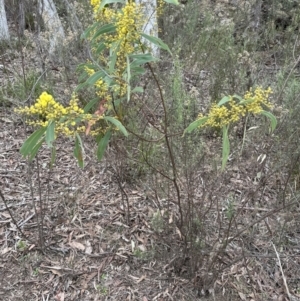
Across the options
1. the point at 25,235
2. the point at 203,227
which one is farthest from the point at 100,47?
the point at 25,235

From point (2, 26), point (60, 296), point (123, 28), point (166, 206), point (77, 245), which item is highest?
point (123, 28)

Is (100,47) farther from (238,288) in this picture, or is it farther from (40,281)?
(238,288)

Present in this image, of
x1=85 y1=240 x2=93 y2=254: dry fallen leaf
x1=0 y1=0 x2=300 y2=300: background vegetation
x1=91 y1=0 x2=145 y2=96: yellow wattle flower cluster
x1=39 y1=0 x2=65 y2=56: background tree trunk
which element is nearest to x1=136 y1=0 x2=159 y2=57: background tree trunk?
x1=0 y1=0 x2=300 y2=300: background vegetation

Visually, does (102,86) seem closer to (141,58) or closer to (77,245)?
(141,58)

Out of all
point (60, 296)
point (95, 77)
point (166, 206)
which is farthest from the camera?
Result: point (166, 206)

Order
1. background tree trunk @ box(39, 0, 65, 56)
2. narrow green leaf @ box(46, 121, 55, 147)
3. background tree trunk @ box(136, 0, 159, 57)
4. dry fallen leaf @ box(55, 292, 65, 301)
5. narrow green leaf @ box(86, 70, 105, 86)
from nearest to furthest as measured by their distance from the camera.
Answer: narrow green leaf @ box(46, 121, 55, 147)
narrow green leaf @ box(86, 70, 105, 86)
dry fallen leaf @ box(55, 292, 65, 301)
background tree trunk @ box(136, 0, 159, 57)
background tree trunk @ box(39, 0, 65, 56)

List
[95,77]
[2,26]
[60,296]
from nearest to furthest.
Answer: [95,77], [60,296], [2,26]

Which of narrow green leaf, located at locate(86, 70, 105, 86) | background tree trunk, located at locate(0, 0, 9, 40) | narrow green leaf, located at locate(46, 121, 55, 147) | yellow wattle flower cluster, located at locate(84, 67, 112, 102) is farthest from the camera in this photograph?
background tree trunk, located at locate(0, 0, 9, 40)

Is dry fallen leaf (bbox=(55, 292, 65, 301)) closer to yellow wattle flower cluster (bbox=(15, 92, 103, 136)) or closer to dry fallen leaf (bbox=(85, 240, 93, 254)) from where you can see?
dry fallen leaf (bbox=(85, 240, 93, 254))

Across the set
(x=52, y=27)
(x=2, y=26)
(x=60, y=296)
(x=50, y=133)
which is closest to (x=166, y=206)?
(x=60, y=296)

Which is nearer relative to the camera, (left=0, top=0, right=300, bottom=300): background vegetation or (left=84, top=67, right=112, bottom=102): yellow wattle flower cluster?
(left=84, top=67, right=112, bottom=102): yellow wattle flower cluster

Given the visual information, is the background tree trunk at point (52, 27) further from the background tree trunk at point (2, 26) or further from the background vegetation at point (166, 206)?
the background tree trunk at point (2, 26)

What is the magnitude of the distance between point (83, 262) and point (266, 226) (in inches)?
43.0

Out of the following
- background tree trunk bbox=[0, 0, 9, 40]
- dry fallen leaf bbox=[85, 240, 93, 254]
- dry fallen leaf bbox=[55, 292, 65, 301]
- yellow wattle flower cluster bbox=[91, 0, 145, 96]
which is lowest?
dry fallen leaf bbox=[55, 292, 65, 301]
